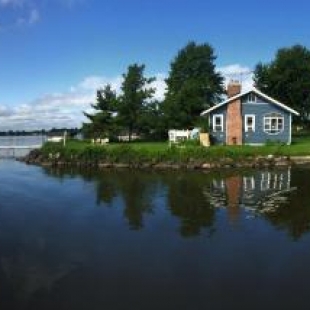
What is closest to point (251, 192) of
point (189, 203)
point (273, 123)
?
point (189, 203)

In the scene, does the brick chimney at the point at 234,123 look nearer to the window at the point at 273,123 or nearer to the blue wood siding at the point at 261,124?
the blue wood siding at the point at 261,124

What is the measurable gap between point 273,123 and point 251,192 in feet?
70.4

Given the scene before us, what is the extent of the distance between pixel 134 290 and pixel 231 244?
421 centimetres

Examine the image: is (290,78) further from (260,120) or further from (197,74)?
(260,120)

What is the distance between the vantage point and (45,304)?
1023 cm

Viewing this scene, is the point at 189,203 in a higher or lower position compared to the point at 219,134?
lower

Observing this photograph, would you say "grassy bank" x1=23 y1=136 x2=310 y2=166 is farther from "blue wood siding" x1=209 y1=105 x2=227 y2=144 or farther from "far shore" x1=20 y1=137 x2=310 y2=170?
"blue wood siding" x1=209 y1=105 x2=227 y2=144

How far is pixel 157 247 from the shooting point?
46.6 ft

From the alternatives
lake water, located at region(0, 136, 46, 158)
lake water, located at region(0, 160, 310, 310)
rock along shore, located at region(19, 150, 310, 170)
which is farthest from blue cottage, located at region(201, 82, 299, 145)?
lake water, located at region(0, 136, 46, 158)

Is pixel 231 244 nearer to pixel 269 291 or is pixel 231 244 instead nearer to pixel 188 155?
pixel 269 291

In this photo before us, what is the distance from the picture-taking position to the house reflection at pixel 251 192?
20.0m

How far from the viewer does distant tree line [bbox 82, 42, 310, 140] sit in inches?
2026

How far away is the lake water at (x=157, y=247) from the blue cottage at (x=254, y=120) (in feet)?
60.5

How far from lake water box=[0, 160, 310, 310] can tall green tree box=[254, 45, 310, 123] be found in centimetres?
3862
